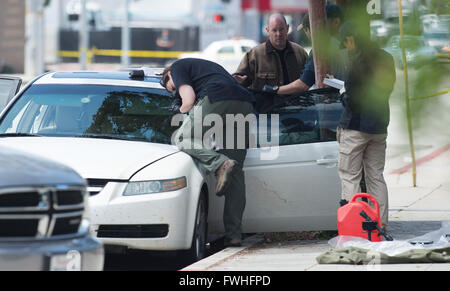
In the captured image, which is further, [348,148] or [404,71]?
[348,148]

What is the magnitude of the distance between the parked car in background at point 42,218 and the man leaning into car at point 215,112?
8.32 ft

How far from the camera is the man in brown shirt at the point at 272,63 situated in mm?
8789

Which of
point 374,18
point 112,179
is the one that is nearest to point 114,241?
point 112,179

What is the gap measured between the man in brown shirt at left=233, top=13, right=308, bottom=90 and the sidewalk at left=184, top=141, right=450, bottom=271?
4.58ft

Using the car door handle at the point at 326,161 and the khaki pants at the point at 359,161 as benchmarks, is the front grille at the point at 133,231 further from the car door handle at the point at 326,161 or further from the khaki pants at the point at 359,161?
the khaki pants at the point at 359,161

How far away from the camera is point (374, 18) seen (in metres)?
3.88

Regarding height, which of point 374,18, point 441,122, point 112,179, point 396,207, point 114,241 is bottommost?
point 396,207

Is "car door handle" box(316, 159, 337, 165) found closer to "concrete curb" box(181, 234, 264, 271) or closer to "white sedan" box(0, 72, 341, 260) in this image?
"white sedan" box(0, 72, 341, 260)

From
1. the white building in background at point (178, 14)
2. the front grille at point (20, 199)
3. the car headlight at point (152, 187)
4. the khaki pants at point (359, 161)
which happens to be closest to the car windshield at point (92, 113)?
the car headlight at point (152, 187)

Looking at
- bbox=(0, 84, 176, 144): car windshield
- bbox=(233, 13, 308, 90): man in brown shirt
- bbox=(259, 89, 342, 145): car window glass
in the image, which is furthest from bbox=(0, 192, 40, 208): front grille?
bbox=(233, 13, 308, 90): man in brown shirt

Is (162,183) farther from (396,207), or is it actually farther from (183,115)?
(396,207)

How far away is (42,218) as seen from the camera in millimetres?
4461

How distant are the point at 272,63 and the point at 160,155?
2247 millimetres
